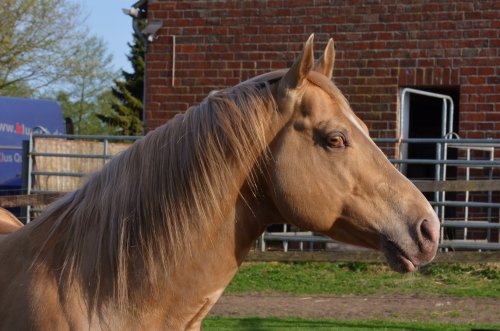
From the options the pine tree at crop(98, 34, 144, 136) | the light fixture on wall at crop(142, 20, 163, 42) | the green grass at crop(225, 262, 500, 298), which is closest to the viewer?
Result: the green grass at crop(225, 262, 500, 298)

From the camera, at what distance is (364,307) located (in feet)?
30.5

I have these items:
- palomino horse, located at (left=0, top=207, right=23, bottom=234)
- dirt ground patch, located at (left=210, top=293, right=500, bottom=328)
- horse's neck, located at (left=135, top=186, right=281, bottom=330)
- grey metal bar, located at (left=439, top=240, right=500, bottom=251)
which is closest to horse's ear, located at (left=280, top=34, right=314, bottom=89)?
horse's neck, located at (left=135, top=186, right=281, bottom=330)

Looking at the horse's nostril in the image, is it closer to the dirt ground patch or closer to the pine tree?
the dirt ground patch

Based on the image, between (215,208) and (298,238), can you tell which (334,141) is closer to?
(215,208)

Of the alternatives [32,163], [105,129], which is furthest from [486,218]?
[105,129]

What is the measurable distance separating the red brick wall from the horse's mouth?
961 cm

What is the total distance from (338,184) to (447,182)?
7.27 m

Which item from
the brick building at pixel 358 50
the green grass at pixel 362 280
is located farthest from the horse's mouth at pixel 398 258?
the brick building at pixel 358 50

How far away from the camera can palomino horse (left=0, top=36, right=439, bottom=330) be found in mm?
2990

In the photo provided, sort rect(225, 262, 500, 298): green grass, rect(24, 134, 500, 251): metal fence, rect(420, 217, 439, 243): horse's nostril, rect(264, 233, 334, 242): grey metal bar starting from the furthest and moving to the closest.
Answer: rect(264, 233, 334, 242): grey metal bar < rect(24, 134, 500, 251): metal fence < rect(225, 262, 500, 298): green grass < rect(420, 217, 439, 243): horse's nostril

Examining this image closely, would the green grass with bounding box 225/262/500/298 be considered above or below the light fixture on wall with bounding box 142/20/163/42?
below

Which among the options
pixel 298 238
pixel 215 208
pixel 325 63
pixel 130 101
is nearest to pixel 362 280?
pixel 298 238

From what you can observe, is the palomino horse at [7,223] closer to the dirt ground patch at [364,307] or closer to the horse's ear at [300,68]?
the horse's ear at [300,68]

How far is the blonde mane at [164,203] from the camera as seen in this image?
3006 millimetres
